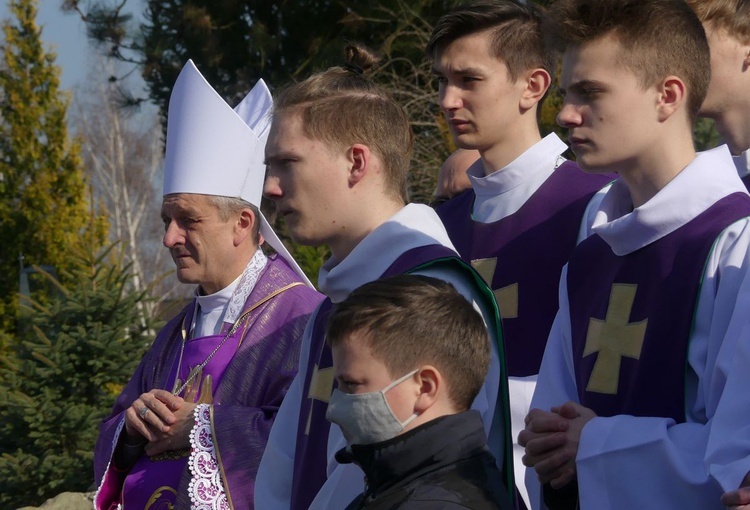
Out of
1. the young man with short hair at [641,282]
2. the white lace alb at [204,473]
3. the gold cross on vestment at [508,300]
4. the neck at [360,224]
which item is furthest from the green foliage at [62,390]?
the young man with short hair at [641,282]

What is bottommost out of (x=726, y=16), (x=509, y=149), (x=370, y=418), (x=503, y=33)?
(x=370, y=418)

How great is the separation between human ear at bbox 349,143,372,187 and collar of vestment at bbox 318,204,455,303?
6.4 inches

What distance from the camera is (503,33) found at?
4.03m

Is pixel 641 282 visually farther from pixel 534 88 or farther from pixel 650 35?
pixel 534 88

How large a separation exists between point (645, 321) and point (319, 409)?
0.95 m

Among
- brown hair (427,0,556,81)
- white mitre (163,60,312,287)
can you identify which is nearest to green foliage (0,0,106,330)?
white mitre (163,60,312,287)

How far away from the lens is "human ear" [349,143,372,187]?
3.36m

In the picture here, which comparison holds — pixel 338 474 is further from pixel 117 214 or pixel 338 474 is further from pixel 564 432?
pixel 117 214

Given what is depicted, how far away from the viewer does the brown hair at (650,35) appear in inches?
115

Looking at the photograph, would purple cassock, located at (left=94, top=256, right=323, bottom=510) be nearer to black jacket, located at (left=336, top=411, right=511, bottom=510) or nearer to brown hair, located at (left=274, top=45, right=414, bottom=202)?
brown hair, located at (left=274, top=45, right=414, bottom=202)

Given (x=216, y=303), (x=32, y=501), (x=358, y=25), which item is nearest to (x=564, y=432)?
(x=216, y=303)

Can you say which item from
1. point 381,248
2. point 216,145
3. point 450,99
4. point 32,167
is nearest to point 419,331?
point 381,248

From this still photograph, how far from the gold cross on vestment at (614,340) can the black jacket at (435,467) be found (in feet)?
1.28

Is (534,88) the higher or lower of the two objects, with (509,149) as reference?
higher
